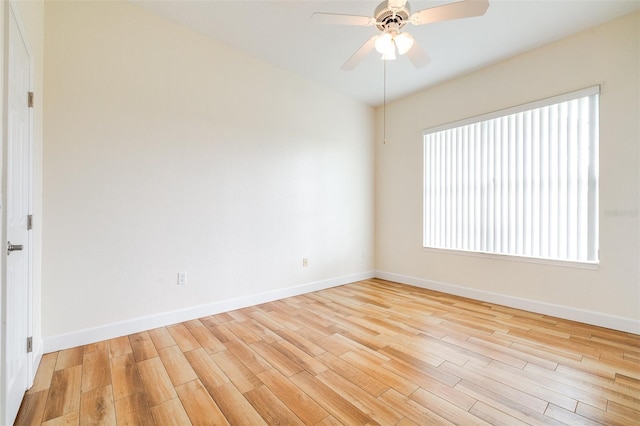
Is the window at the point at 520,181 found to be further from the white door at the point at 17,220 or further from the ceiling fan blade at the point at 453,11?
the white door at the point at 17,220

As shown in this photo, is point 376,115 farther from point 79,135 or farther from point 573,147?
point 79,135

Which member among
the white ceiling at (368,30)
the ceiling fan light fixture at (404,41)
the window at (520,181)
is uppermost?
the white ceiling at (368,30)

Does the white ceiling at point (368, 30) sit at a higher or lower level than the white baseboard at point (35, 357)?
higher

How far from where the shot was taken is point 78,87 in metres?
2.28

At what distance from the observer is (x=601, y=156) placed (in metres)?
2.69

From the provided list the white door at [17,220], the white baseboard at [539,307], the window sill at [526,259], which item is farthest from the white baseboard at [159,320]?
the window sill at [526,259]

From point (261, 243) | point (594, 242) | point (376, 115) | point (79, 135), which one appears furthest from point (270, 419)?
point (376, 115)

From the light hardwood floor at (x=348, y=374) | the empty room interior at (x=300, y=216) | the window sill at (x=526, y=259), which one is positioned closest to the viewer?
the light hardwood floor at (x=348, y=374)

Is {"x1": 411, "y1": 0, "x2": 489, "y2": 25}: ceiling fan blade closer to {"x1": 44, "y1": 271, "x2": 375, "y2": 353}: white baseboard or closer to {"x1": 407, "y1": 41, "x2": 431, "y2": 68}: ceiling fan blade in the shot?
{"x1": 407, "y1": 41, "x2": 431, "y2": 68}: ceiling fan blade

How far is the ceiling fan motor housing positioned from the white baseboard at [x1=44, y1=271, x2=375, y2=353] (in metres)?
3.03

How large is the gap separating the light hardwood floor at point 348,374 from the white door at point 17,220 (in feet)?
0.82

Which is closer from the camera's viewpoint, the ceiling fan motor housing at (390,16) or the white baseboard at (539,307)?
the ceiling fan motor housing at (390,16)

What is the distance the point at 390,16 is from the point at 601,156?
255 cm

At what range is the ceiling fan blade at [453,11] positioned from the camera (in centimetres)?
168
